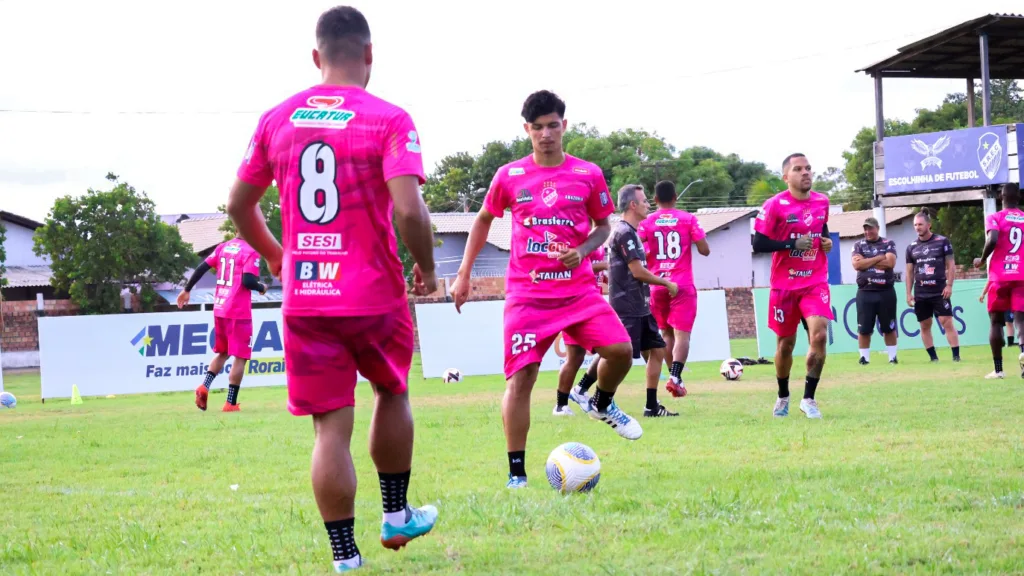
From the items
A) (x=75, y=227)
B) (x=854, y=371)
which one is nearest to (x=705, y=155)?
(x=75, y=227)

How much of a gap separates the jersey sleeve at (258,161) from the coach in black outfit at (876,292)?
15.1m

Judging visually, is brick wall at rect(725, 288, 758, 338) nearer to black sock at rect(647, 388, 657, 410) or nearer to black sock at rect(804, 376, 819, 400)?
black sock at rect(647, 388, 657, 410)

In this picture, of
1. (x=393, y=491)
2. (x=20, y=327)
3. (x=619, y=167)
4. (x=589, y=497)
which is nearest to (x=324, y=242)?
(x=393, y=491)

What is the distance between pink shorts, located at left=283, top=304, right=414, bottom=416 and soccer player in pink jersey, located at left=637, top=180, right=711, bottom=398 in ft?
27.2

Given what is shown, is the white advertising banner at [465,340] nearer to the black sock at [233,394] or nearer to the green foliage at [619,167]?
the black sock at [233,394]

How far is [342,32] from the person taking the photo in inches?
162

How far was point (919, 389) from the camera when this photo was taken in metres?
12.2

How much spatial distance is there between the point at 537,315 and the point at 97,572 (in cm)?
292

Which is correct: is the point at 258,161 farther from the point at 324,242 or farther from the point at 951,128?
the point at 951,128

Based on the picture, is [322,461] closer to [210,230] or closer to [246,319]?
[246,319]

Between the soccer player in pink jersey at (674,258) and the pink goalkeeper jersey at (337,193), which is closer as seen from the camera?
the pink goalkeeper jersey at (337,193)

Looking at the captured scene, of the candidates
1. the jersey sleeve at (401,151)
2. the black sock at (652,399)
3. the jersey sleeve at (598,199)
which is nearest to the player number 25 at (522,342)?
the jersey sleeve at (598,199)

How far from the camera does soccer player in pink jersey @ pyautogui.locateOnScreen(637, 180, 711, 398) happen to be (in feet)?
39.9

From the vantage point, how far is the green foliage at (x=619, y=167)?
3123 inches
